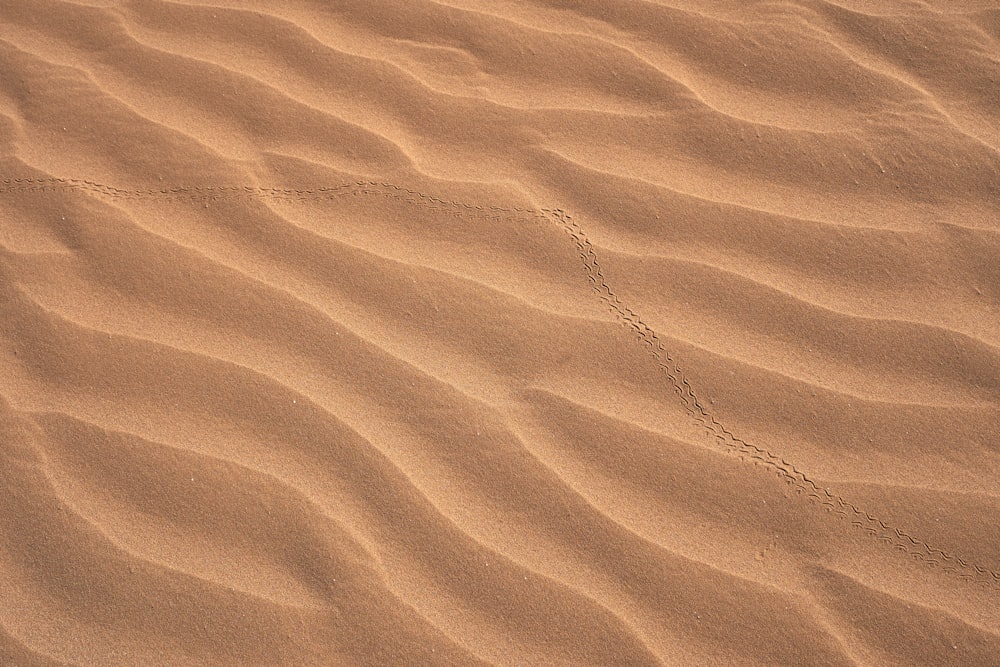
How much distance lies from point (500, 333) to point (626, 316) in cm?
30

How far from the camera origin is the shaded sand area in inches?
67.4

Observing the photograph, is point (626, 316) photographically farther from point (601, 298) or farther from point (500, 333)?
point (500, 333)

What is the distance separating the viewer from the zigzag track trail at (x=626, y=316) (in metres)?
1.78

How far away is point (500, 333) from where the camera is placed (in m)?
1.94

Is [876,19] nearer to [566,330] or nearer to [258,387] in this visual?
[566,330]

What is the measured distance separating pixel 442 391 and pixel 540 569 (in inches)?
17.4

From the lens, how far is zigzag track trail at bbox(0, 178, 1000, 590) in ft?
5.82

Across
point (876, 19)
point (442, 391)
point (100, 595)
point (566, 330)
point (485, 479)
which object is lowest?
point (100, 595)

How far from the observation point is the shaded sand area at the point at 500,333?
171 cm

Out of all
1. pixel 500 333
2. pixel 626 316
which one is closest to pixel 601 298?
pixel 626 316

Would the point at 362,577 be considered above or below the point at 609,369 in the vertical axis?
below

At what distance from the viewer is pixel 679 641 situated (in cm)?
170

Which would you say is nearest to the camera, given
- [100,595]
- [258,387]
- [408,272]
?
[100,595]

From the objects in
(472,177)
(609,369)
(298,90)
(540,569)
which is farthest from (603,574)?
(298,90)
